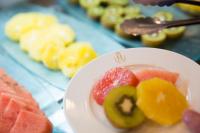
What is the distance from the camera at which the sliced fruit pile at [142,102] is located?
0.70 meters

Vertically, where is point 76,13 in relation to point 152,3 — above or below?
below

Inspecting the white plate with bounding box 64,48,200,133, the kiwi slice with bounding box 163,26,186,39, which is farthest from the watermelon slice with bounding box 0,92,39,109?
the kiwi slice with bounding box 163,26,186,39

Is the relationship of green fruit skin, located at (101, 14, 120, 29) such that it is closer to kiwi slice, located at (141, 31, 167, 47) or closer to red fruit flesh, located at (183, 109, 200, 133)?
kiwi slice, located at (141, 31, 167, 47)

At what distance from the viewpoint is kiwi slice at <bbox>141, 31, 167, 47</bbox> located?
42.8 inches

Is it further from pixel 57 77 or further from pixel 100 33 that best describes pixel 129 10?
pixel 57 77

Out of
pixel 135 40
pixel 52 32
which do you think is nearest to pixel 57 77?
pixel 52 32

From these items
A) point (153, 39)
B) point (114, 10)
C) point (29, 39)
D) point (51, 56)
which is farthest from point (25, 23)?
point (153, 39)

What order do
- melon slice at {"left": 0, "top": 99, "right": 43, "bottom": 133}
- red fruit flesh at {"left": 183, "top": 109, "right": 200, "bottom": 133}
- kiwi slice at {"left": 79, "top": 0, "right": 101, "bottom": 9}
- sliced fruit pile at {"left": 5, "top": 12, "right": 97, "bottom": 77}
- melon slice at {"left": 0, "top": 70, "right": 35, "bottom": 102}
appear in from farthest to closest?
kiwi slice at {"left": 79, "top": 0, "right": 101, "bottom": 9} < sliced fruit pile at {"left": 5, "top": 12, "right": 97, "bottom": 77} < melon slice at {"left": 0, "top": 70, "right": 35, "bottom": 102} < melon slice at {"left": 0, "top": 99, "right": 43, "bottom": 133} < red fruit flesh at {"left": 183, "top": 109, "right": 200, "bottom": 133}

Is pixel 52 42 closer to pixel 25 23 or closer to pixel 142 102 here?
pixel 25 23

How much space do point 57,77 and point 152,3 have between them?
0.34m

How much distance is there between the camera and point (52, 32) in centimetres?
113

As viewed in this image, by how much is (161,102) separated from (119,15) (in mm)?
577

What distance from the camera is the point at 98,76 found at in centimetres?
83

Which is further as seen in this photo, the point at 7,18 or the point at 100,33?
the point at 7,18
